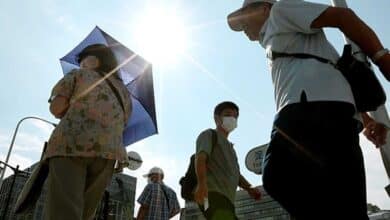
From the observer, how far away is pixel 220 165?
12.4ft

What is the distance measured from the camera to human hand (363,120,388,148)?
210 cm

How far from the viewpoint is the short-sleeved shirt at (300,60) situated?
5.34ft

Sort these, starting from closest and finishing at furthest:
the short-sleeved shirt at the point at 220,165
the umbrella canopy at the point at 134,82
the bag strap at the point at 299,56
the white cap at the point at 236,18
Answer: the bag strap at the point at 299,56 < the white cap at the point at 236,18 < the short-sleeved shirt at the point at 220,165 < the umbrella canopy at the point at 134,82

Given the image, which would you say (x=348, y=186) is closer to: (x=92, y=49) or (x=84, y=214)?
(x=84, y=214)

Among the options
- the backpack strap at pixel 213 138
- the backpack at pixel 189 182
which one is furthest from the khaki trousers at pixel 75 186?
the backpack strap at pixel 213 138

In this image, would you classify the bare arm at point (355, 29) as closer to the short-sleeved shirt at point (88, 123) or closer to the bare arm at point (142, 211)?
the short-sleeved shirt at point (88, 123)

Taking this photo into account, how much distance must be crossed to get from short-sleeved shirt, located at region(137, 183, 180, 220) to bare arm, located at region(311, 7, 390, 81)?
5.33 meters

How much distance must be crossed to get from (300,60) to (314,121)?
1.22 feet

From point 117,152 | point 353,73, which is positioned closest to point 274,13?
point 353,73

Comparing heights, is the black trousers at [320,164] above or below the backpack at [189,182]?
below

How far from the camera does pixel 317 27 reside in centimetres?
179

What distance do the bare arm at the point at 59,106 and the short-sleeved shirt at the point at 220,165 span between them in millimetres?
1340

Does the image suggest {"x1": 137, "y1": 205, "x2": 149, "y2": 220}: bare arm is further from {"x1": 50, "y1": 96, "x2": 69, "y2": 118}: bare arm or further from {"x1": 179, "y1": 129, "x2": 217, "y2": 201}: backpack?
{"x1": 50, "y1": 96, "x2": 69, "y2": 118}: bare arm

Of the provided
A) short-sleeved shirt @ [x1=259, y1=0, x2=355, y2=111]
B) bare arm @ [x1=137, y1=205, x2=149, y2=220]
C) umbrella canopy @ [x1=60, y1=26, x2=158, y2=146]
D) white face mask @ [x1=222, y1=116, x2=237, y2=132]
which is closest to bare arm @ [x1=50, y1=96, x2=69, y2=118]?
umbrella canopy @ [x1=60, y1=26, x2=158, y2=146]
